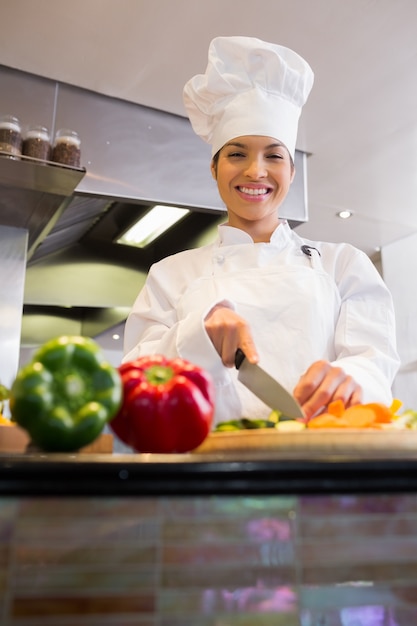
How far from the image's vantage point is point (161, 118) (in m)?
2.90

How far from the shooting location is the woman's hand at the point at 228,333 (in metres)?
1.06

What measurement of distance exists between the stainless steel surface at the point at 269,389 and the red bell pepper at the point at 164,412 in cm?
20

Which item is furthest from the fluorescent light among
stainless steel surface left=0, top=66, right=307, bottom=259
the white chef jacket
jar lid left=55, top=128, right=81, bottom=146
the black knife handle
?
the black knife handle

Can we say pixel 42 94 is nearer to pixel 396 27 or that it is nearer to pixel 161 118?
pixel 161 118

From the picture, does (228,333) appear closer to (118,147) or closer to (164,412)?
(164,412)

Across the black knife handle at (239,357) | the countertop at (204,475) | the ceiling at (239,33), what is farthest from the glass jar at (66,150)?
the countertop at (204,475)

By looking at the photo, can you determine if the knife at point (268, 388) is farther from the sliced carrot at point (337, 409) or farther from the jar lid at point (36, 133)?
the jar lid at point (36, 133)

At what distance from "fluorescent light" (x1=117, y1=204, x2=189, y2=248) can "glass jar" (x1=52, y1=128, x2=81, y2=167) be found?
565mm

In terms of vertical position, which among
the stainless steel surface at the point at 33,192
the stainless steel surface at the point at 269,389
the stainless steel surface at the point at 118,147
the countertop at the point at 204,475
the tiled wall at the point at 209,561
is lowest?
the tiled wall at the point at 209,561

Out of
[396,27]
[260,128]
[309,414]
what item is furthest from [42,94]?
[309,414]

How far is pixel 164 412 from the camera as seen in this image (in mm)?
740

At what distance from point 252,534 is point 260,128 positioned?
4.62 feet

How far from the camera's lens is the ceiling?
7.29 feet

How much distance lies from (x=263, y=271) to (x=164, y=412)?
1.01 m
